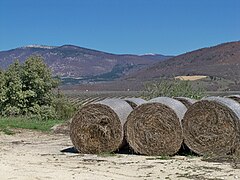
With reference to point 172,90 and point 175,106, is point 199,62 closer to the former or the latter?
point 172,90

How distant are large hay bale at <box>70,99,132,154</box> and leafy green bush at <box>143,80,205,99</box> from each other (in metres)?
14.3

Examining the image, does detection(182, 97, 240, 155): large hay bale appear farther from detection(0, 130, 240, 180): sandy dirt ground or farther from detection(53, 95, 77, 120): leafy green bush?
detection(53, 95, 77, 120): leafy green bush

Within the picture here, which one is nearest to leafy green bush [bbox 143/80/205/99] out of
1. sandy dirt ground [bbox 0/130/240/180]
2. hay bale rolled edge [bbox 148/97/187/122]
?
hay bale rolled edge [bbox 148/97/187/122]

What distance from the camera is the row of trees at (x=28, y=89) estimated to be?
30828mm

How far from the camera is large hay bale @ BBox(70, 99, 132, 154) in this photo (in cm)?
1394

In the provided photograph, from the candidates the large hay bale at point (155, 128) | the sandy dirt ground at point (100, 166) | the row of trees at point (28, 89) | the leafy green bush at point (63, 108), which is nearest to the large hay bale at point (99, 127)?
the large hay bale at point (155, 128)

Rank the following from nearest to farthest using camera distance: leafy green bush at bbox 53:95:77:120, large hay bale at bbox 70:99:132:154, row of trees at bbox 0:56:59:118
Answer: large hay bale at bbox 70:99:132:154 → row of trees at bbox 0:56:59:118 → leafy green bush at bbox 53:95:77:120

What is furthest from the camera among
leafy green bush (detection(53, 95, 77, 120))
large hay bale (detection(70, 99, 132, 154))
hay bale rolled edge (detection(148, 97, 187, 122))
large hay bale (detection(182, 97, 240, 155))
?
leafy green bush (detection(53, 95, 77, 120))

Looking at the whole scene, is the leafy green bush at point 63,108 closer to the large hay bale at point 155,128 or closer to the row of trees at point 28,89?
the row of trees at point 28,89

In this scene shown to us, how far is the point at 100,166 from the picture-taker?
11.6 m

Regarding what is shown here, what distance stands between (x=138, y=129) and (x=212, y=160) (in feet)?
7.63

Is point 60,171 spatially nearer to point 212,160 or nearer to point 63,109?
point 212,160

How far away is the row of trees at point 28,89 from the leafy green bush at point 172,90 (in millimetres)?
6072

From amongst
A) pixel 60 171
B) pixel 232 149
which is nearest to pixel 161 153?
pixel 232 149
